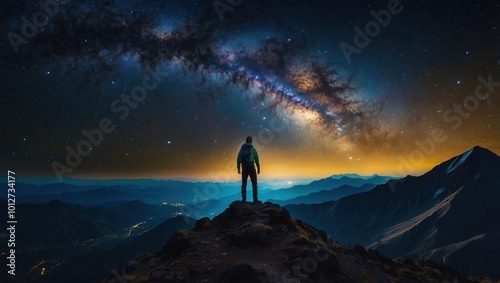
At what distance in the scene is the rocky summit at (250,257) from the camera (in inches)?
419

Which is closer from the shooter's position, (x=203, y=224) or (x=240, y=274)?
(x=240, y=274)

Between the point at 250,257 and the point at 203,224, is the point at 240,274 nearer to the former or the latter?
the point at 250,257

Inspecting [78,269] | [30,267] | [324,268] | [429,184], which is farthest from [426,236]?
[30,267]

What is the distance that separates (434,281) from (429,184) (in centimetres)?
22421

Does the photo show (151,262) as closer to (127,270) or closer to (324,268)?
(127,270)

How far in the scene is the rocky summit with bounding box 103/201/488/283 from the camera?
10.6 meters

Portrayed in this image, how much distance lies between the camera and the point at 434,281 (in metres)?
20.1

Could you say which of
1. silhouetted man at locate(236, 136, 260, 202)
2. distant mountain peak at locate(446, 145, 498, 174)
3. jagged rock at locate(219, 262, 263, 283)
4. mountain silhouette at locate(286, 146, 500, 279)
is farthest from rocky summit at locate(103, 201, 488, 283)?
distant mountain peak at locate(446, 145, 498, 174)

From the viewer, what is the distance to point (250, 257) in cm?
1165

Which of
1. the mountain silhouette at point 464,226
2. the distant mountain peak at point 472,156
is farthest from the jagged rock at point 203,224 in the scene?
the distant mountain peak at point 472,156

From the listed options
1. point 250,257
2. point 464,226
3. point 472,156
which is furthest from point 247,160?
point 472,156

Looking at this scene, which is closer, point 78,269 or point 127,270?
point 127,270

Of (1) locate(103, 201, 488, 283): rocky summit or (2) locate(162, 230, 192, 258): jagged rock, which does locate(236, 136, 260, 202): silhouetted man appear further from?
(2) locate(162, 230, 192, 258): jagged rock

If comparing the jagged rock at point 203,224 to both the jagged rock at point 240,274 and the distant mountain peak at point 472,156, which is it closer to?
the jagged rock at point 240,274
